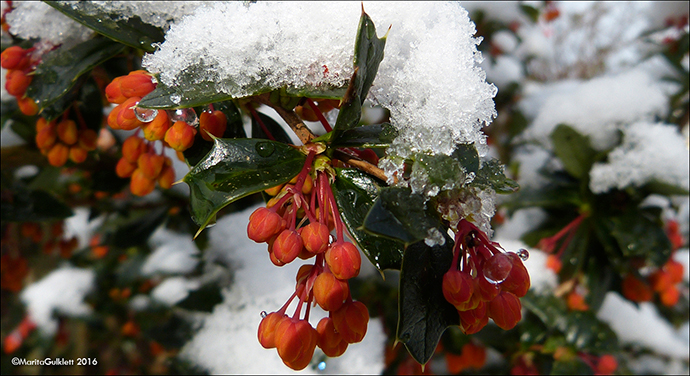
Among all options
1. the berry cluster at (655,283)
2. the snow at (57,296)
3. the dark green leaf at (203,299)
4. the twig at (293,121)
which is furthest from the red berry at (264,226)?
Result: the snow at (57,296)

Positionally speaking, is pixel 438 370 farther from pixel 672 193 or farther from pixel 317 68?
pixel 317 68

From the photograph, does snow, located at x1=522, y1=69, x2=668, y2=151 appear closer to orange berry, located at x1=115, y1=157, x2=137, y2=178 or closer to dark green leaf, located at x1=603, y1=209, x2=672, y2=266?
dark green leaf, located at x1=603, y1=209, x2=672, y2=266

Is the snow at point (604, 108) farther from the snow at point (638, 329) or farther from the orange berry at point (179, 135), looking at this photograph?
the orange berry at point (179, 135)

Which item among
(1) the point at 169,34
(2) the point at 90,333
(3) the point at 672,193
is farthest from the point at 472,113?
(2) the point at 90,333

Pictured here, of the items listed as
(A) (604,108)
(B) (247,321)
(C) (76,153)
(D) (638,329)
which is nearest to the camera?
(C) (76,153)

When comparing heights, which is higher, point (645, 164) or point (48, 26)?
point (48, 26)

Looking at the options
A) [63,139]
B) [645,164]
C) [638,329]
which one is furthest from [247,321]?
[638,329]

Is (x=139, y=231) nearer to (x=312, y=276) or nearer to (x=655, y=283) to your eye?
(x=312, y=276)
